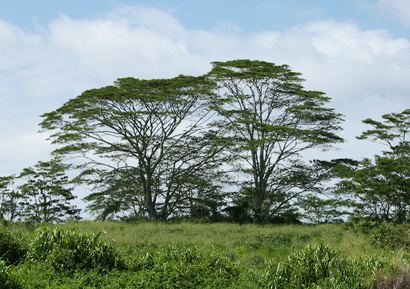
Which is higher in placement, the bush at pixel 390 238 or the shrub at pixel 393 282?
the bush at pixel 390 238

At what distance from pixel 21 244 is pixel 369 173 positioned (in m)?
20.5

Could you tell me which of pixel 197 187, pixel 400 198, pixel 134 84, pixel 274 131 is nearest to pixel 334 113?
pixel 274 131

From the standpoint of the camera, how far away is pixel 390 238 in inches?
682

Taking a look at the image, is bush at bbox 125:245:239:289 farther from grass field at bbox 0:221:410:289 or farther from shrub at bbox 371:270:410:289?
shrub at bbox 371:270:410:289

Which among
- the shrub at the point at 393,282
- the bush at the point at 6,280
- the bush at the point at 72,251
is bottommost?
the shrub at the point at 393,282

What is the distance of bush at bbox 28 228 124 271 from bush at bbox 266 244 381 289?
2.70 meters

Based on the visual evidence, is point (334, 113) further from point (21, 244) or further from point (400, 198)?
point (21, 244)

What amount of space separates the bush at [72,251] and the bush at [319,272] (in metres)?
2.70

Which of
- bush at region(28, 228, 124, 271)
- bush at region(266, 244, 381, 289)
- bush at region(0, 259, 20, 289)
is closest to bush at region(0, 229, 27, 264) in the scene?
bush at region(28, 228, 124, 271)

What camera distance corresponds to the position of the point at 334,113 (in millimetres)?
32531

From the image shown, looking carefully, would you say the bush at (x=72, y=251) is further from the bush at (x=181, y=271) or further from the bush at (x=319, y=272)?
the bush at (x=319, y=272)

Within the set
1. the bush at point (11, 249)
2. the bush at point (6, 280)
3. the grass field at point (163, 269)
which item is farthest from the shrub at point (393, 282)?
the bush at point (11, 249)

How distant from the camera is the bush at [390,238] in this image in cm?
1701

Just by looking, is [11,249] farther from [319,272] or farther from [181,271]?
[319,272]
